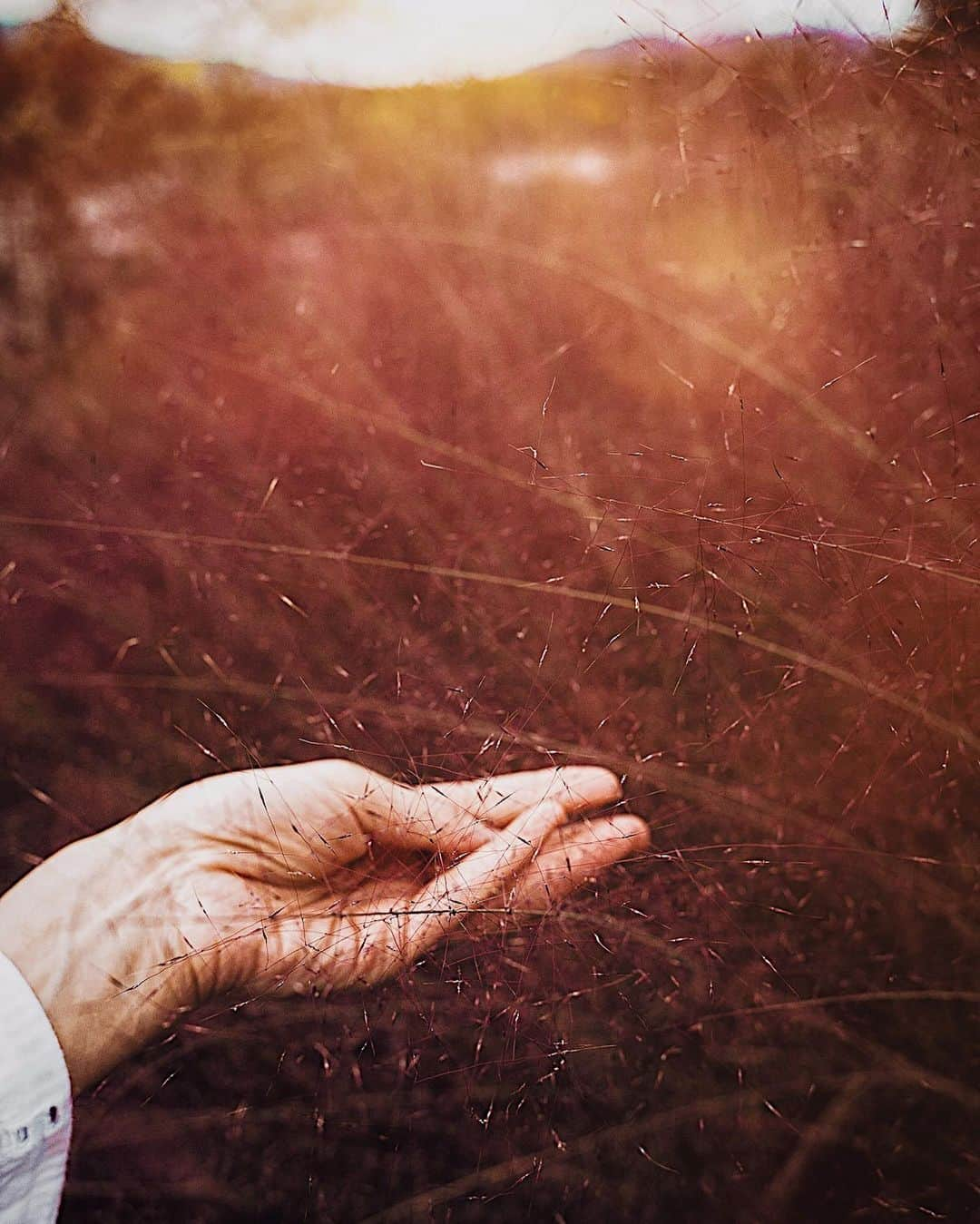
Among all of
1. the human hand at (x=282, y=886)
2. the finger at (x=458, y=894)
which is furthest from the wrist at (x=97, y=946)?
the finger at (x=458, y=894)

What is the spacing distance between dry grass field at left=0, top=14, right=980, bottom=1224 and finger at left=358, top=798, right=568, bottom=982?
0.8 inches

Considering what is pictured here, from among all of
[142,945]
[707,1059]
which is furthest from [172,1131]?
[707,1059]

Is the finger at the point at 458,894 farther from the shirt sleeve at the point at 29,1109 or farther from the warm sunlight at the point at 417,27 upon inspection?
the warm sunlight at the point at 417,27

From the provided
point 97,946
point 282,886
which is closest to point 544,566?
point 282,886

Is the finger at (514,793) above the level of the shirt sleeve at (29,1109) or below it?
above

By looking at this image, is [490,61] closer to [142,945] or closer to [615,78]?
[615,78]

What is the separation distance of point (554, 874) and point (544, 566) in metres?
0.16

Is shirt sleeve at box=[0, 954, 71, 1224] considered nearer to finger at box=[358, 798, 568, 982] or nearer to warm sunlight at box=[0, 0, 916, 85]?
finger at box=[358, 798, 568, 982]

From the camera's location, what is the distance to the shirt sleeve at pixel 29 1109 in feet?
1.45

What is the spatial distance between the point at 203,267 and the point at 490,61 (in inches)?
7.3

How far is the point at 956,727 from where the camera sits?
45 cm

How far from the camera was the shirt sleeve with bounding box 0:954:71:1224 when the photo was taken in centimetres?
44

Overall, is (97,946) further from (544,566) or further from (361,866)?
(544,566)

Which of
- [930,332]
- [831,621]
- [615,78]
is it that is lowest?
[831,621]
